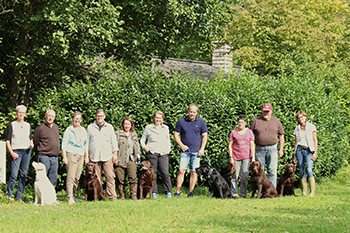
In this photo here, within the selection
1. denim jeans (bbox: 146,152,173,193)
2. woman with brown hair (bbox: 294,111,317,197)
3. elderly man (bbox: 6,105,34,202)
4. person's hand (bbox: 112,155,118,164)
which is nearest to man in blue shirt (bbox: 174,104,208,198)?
denim jeans (bbox: 146,152,173,193)

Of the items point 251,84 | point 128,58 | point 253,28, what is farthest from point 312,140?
point 253,28

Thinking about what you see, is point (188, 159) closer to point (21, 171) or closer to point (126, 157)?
point (126, 157)

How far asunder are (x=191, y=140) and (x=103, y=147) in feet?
7.13

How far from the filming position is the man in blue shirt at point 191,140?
1010 centimetres

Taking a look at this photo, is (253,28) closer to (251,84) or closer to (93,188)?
(251,84)

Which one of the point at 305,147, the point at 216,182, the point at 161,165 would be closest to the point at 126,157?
the point at 161,165

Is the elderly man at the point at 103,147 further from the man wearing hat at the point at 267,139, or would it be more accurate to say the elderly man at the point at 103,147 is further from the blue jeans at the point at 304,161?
the blue jeans at the point at 304,161

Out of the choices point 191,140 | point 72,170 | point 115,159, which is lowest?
point 72,170

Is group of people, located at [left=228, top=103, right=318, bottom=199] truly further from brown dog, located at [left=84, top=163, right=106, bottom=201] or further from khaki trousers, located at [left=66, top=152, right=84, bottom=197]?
khaki trousers, located at [left=66, top=152, right=84, bottom=197]

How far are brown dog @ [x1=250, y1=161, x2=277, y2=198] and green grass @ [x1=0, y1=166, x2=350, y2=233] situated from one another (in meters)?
0.41

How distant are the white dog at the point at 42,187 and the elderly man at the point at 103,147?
3.78ft

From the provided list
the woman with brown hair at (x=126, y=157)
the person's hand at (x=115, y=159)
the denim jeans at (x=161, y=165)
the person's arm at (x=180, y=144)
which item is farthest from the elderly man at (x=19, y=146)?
the person's arm at (x=180, y=144)

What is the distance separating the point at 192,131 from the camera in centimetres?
1012

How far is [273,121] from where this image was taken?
33.6 feet
